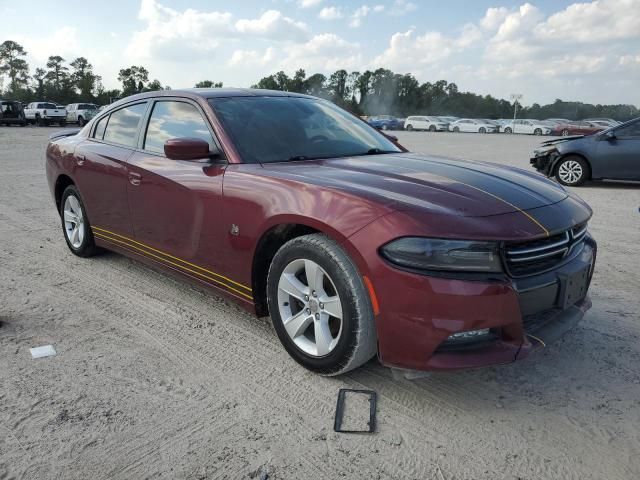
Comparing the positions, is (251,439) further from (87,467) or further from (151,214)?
(151,214)

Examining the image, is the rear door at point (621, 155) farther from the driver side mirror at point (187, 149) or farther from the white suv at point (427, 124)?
the white suv at point (427, 124)

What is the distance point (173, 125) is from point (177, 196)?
2.01ft

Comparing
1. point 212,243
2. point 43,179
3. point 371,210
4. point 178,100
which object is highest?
point 178,100

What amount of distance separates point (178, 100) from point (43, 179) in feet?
25.2

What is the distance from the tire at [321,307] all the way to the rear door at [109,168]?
1.71m

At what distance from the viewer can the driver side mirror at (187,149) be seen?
3174 millimetres

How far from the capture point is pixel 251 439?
A: 7.70ft

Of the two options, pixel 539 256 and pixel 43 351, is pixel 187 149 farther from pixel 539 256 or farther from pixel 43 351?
pixel 539 256

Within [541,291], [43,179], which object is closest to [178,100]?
[541,291]

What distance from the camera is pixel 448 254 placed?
2.35m

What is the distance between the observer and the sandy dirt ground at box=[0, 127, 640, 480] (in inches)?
86.3

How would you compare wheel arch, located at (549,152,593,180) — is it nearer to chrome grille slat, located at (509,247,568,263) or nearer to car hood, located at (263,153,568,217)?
car hood, located at (263,153,568,217)

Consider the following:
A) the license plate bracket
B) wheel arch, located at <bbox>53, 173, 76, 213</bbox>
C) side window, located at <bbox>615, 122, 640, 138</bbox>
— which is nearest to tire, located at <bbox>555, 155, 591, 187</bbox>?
side window, located at <bbox>615, 122, 640, 138</bbox>

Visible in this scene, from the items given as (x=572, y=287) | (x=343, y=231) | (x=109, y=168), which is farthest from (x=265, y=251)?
(x=109, y=168)
